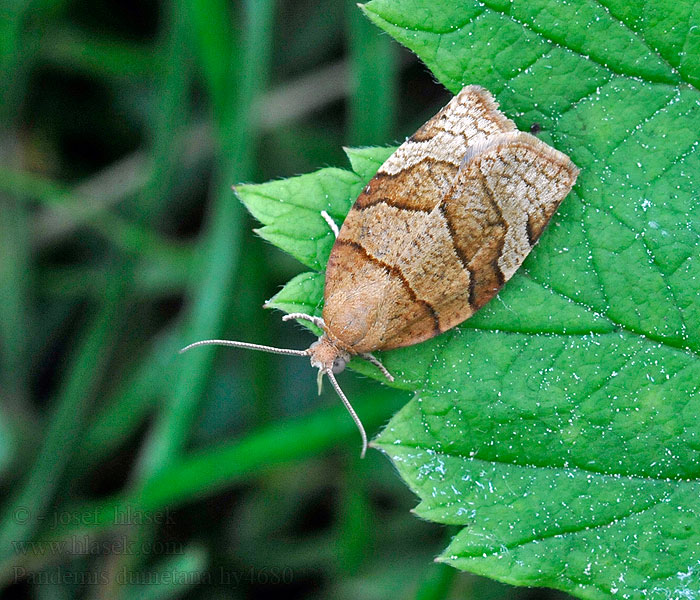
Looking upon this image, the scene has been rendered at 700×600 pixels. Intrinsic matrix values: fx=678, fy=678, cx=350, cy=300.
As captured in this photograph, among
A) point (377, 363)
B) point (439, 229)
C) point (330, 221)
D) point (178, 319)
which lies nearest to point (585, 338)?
point (439, 229)

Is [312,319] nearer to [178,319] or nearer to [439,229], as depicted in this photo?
[439,229]

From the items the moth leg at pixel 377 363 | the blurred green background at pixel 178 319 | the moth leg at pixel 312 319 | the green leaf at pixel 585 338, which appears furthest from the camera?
the blurred green background at pixel 178 319

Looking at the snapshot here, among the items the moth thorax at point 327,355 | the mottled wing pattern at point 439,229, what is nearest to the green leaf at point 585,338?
the mottled wing pattern at point 439,229

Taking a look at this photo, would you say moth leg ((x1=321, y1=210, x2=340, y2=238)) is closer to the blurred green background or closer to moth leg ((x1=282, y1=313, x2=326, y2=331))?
moth leg ((x1=282, y1=313, x2=326, y2=331))

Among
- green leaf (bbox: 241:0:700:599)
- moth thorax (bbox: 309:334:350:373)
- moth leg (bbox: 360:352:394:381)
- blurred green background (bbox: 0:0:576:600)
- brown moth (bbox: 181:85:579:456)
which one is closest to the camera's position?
green leaf (bbox: 241:0:700:599)

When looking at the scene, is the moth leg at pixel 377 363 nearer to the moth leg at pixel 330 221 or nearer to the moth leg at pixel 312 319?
the moth leg at pixel 312 319

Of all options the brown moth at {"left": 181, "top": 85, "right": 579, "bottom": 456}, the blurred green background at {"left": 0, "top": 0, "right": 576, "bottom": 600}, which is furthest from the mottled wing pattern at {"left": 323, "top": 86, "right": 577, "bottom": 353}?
the blurred green background at {"left": 0, "top": 0, "right": 576, "bottom": 600}

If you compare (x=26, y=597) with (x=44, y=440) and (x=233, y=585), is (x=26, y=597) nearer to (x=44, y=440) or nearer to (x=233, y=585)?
(x=44, y=440)
